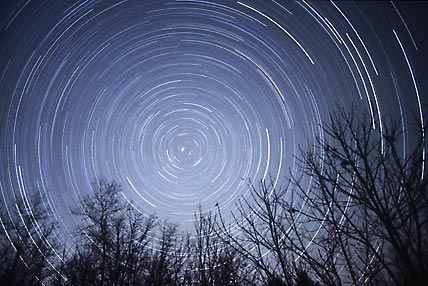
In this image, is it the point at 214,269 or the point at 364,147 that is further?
the point at 214,269

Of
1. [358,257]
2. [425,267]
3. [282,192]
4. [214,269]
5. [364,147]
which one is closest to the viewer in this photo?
[425,267]

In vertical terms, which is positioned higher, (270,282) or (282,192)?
(282,192)

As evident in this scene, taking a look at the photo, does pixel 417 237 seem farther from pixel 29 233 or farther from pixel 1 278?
pixel 29 233

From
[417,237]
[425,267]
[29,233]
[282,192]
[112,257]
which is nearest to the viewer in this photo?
[425,267]

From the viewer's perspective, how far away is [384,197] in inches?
A: 147

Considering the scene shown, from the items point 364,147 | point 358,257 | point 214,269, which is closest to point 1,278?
point 214,269

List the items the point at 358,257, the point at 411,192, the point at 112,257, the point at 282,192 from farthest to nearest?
the point at 112,257 → the point at 282,192 → the point at 358,257 → the point at 411,192

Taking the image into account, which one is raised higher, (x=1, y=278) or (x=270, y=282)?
(x=1, y=278)

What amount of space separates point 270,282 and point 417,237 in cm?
260

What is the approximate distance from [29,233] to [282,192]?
15.6 metres

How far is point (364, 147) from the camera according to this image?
4.28m

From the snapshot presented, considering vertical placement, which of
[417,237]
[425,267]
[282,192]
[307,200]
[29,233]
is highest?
[29,233]

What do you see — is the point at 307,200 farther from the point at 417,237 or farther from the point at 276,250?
the point at 417,237

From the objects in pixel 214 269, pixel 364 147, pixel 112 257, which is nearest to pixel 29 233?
pixel 112 257
